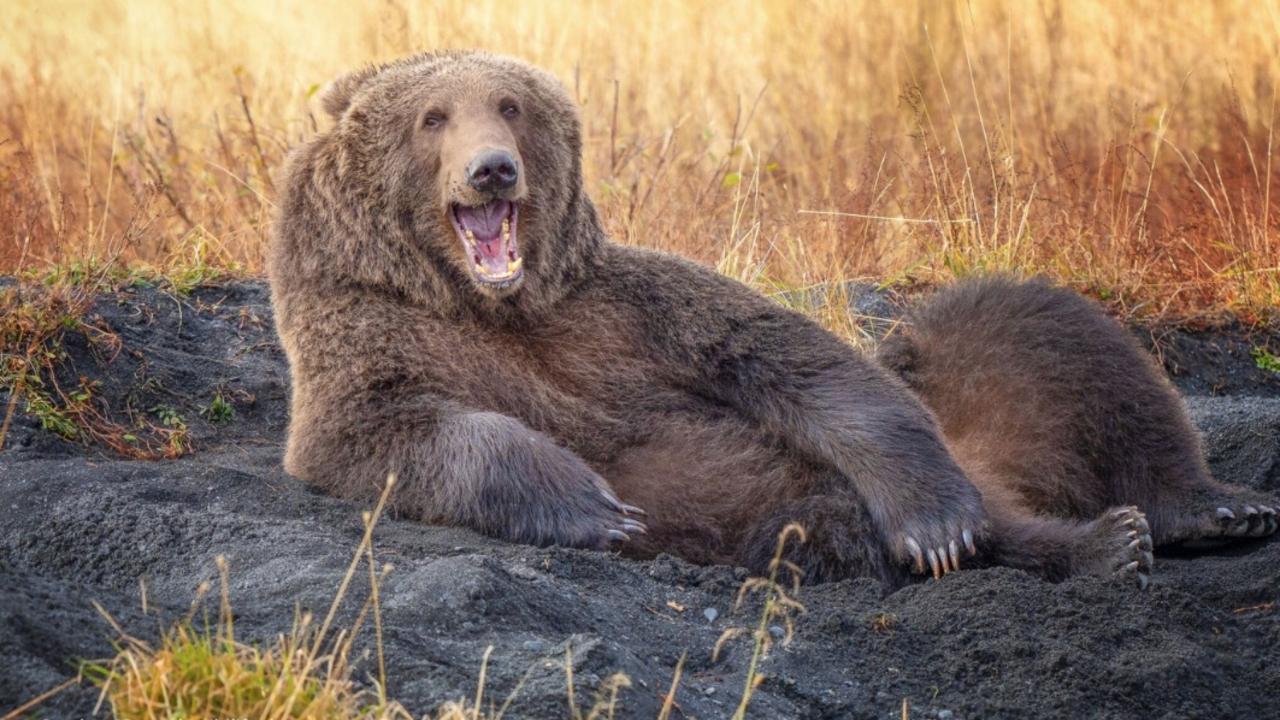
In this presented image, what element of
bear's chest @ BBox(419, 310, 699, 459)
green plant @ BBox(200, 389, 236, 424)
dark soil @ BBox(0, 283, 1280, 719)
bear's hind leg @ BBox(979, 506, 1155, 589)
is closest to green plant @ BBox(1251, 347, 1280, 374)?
dark soil @ BBox(0, 283, 1280, 719)

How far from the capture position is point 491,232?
203 inches

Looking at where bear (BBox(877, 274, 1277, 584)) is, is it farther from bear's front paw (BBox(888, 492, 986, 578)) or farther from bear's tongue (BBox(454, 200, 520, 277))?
bear's tongue (BBox(454, 200, 520, 277))

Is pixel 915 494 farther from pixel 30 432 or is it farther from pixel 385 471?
pixel 30 432

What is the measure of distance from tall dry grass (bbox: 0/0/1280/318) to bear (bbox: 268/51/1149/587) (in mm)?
958

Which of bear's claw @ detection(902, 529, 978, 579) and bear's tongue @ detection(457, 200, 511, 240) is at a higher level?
bear's tongue @ detection(457, 200, 511, 240)

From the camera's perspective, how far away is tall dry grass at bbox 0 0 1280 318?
809 cm

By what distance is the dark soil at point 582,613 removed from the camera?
3170 millimetres

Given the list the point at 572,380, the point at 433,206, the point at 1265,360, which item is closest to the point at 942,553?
the point at 572,380

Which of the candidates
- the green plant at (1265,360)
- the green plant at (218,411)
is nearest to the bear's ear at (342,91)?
the green plant at (218,411)

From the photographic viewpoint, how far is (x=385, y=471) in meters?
4.70

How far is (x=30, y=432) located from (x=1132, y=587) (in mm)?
3885

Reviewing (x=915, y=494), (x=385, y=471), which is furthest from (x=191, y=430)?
(x=915, y=494)

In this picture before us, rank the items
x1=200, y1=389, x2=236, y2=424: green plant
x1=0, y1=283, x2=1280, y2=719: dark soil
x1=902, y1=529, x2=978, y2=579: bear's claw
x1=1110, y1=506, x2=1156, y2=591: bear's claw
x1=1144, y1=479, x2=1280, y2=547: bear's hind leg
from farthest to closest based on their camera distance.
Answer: x1=200, y1=389, x2=236, y2=424: green plant
x1=1144, y1=479, x2=1280, y2=547: bear's hind leg
x1=902, y1=529, x2=978, y2=579: bear's claw
x1=1110, y1=506, x2=1156, y2=591: bear's claw
x1=0, y1=283, x2=1280, y2=719: dark soil

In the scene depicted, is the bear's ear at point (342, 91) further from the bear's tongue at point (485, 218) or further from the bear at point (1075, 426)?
the bear at point (1075, 426)
